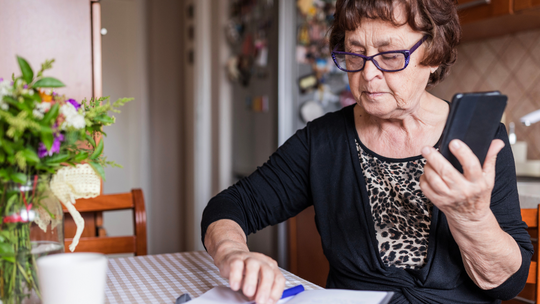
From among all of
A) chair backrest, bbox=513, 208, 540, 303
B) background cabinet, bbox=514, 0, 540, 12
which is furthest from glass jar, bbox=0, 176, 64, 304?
background cabinet, bbox=514, 0, 540, 12

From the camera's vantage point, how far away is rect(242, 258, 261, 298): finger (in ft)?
2.17

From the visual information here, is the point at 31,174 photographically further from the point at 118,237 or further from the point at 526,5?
the point at 526,5

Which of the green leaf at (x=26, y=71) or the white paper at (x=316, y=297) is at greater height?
the green leaf at (x=26, y=71)

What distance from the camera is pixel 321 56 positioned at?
→ 244cm

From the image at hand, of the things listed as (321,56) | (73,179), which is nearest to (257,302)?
(73,179)

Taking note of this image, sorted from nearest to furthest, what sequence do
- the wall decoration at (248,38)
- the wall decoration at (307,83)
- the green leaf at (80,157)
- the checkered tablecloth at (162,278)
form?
the green leaf at (80,157) < the checkered tablecloth at (162,278) < the wall decoration at (307,83) < the wall decoration at (248,38)

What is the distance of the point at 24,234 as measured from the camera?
0.59 meters

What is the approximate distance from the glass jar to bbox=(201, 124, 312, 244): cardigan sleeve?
47cm

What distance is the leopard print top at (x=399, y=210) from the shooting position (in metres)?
0.97

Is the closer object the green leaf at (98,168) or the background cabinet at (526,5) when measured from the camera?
the green leaf at (98,168)

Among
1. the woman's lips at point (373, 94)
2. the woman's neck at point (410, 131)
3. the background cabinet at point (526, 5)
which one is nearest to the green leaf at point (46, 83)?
the woman's lips at point (373, 94)

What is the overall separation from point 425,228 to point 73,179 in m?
0.71

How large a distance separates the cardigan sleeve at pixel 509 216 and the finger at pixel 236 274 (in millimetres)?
510

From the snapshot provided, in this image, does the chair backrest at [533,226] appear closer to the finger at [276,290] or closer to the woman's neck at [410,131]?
the woman's neck at [410,131]
